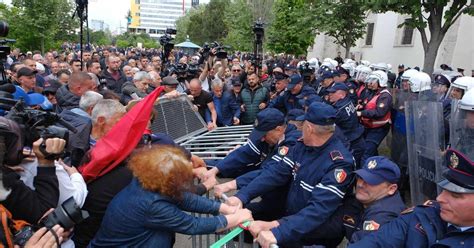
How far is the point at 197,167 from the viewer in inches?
147

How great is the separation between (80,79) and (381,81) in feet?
16.1

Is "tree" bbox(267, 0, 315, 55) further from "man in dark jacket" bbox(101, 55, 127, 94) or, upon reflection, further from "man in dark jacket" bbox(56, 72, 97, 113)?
"man in dark jacket" bbox(56, 72, 97, 113)

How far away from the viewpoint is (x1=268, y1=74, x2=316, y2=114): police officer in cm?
661

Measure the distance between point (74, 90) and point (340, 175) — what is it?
358 centimetres

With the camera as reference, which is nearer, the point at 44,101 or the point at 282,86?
the point at 44,101

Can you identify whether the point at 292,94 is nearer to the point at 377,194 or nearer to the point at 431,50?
the point at 377,194

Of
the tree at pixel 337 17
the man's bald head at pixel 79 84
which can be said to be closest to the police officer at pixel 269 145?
the man's bald head at pixel 79 84

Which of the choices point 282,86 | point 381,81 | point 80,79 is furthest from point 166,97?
point 381,81

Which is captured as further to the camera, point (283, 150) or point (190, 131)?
point (190, 131)

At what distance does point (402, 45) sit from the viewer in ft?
70.3

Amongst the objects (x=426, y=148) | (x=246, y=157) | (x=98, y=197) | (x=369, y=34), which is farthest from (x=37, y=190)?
(x=369, y=34)

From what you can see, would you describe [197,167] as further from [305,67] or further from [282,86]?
[305,67]

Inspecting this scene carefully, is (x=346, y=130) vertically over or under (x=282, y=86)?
under


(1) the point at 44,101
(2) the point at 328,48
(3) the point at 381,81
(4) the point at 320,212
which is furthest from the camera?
(2) the point at 328,48
